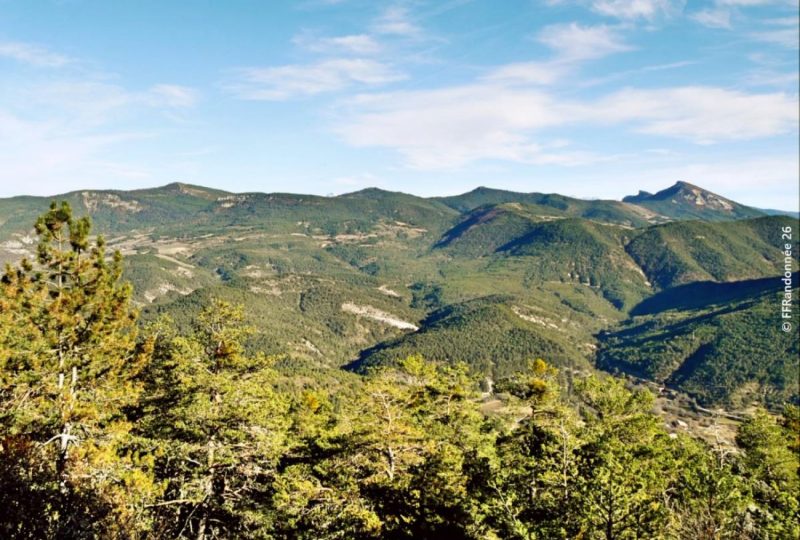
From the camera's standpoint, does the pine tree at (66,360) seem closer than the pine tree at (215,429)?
Yes

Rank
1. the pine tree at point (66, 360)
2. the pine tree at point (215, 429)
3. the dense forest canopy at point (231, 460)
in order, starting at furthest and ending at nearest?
1. the pine tree at point (215, 429)
2. the pine tree at point (66, 360)
3. the dense forest canopy at point (231, 460)

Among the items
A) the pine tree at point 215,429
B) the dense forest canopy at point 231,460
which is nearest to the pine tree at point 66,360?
the dense forest canopy at point 231,460

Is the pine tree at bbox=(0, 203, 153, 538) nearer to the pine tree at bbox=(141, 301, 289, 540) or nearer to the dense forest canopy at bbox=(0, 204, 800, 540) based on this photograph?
the dense forest canopy at bbox=(0, 204, 800, 540)

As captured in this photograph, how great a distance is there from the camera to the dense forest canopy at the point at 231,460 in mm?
22688

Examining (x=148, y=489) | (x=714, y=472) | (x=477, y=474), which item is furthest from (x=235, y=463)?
(x=714, y=472)

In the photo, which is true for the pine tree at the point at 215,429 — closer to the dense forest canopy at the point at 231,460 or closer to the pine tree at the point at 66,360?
Answer: the dense forest canopy at the point at 231,460

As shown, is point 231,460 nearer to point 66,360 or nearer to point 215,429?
point 215,429

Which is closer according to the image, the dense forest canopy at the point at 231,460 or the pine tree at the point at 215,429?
the dense forest canopy at the point at 231,460

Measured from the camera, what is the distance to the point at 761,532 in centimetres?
2250

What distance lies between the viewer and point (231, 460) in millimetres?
29312

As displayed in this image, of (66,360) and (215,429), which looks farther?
(215,429)

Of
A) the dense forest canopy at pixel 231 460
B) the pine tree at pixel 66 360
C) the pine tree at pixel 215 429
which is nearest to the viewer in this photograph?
the dense forest canopy at pixel 231 460

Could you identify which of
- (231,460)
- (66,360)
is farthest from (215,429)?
(66,360)

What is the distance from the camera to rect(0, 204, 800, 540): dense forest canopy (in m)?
22.7
